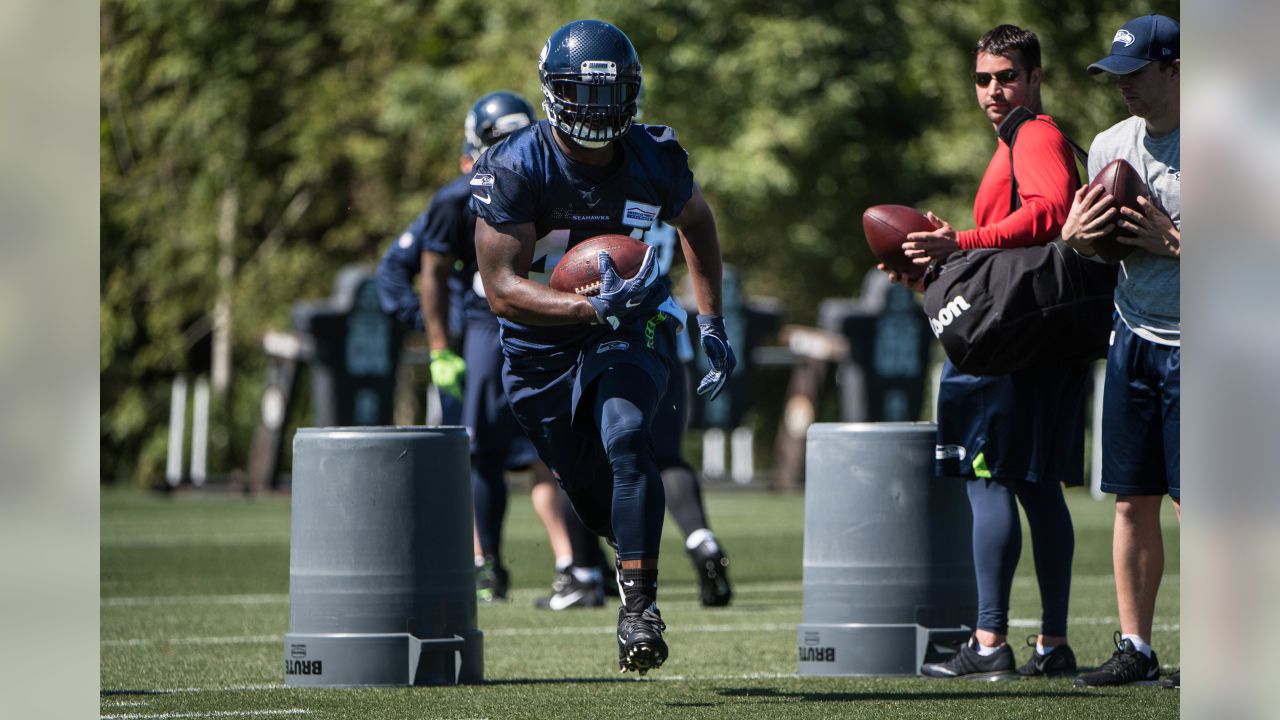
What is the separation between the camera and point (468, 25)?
30781 millimetres

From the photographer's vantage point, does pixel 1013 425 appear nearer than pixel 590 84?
No

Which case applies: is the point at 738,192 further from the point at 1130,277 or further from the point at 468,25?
the point at 1130,277

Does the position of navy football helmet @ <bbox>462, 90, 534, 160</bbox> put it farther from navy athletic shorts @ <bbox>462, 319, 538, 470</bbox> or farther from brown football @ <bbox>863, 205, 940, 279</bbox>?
brown football @ <bbox>863, 205, 940, 279</bbox>

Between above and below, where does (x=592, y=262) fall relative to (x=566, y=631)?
above

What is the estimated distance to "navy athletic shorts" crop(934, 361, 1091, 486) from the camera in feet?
19.5

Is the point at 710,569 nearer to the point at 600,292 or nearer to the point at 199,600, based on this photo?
the point at 199,600

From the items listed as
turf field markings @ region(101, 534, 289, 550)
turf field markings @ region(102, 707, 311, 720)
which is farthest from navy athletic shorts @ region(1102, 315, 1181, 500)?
turf field markings @ region(101, 534, 289, 550)

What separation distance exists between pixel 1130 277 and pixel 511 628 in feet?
11.0

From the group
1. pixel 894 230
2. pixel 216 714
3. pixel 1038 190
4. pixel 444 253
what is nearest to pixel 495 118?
pixel 444 253

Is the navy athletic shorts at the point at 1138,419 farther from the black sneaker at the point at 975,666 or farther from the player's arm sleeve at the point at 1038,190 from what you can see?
the black sneaker at the point at 975,666

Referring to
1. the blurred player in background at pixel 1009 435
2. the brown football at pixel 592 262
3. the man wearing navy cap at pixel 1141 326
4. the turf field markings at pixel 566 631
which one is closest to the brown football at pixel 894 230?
the blurred player in background at pixel 1009 435

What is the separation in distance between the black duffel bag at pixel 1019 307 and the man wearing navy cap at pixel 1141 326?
19cm

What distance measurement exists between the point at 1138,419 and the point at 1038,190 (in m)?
0.76

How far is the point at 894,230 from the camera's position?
6043 mm
